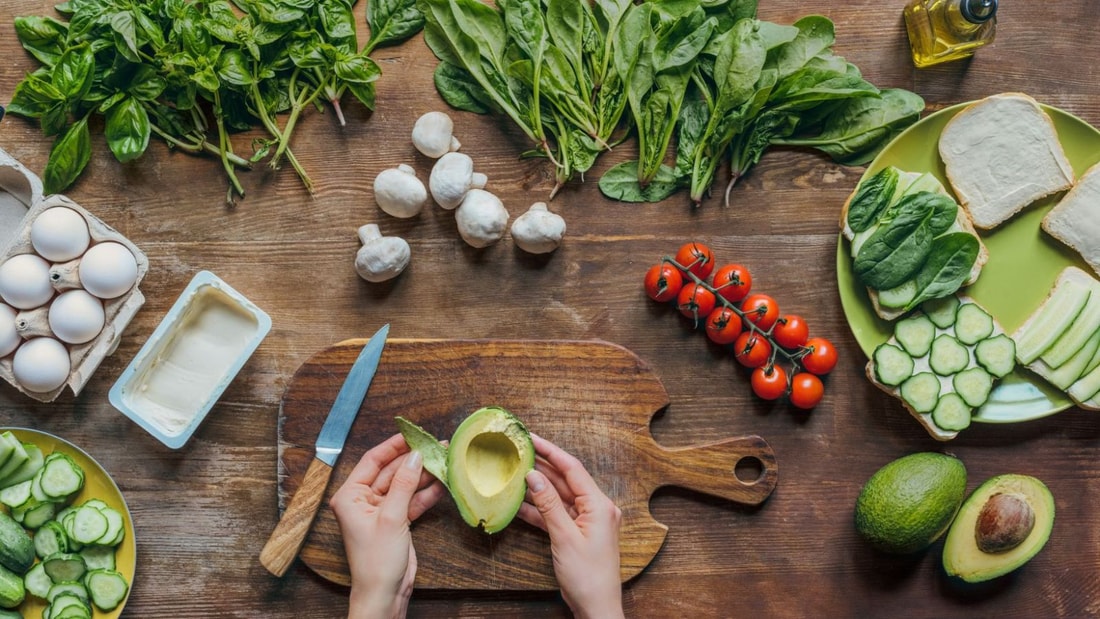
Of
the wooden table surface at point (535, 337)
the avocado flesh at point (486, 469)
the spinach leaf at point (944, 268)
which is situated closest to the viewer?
the avocado flesh at point (486, 469)

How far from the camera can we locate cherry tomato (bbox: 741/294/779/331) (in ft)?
5.74

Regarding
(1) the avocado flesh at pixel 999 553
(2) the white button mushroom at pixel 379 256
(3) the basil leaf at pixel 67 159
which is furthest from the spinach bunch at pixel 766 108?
(3) the basil leaf at pixel 67 159

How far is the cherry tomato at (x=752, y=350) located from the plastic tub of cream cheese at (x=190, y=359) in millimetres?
1082

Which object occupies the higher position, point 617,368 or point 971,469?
point 617,368

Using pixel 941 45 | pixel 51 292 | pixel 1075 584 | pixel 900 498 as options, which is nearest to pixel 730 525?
pixel 900 498

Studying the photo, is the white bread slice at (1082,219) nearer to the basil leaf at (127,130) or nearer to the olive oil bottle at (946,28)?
the olive oil bottle at (946,28)

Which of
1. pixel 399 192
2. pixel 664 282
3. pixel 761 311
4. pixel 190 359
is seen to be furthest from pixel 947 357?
pixel 190 359

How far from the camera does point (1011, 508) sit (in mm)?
1695

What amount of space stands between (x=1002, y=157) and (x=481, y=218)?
1.24 metres

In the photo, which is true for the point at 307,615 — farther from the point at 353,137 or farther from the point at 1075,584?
the point at 1075,584

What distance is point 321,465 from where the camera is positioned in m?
1.75

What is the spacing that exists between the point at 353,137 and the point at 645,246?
763 mm

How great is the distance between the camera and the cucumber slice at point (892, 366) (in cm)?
175

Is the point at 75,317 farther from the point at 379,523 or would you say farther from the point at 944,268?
Answer: the point at 944,268
